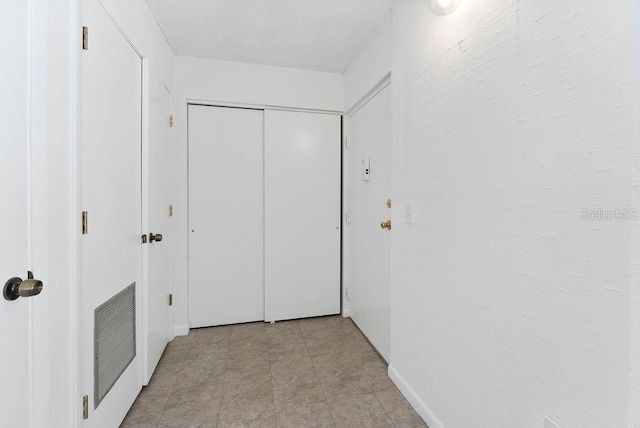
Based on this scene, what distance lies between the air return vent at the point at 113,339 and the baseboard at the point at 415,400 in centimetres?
156

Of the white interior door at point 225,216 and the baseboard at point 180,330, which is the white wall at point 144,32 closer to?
the white interior door at point 225,216

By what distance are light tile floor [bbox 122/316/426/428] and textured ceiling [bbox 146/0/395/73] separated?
7.90 ft

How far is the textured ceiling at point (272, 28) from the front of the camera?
6.39ft

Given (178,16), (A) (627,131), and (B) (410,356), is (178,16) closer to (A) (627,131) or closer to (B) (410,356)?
(A) (627,131)

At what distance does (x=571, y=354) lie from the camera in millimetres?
870

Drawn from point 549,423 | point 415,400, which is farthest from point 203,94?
point 549,423

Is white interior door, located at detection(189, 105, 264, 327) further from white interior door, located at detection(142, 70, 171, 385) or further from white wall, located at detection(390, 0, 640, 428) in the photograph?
white wall, located at detection(390, 0, 640, 428)

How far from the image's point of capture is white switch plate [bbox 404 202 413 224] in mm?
1728

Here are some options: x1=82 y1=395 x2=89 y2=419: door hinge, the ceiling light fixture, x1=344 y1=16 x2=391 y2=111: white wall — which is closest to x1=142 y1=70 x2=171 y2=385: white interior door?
x1=82 y1=395 x2=89 y2=419: door hinge

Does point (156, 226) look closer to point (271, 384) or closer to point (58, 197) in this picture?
point (58, 197)

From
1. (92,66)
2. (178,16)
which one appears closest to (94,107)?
(92,66)

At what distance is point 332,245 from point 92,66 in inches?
89.2

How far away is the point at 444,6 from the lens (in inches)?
52.5

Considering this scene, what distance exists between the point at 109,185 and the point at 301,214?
1716 mm
